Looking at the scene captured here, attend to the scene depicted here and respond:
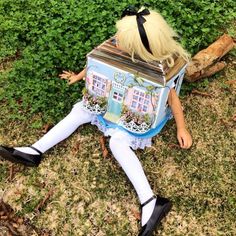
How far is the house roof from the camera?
3895 mm

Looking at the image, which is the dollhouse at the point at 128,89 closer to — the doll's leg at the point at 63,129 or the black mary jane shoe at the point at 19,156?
the doll's leg at the point at 63,129

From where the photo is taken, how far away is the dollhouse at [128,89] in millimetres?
3926

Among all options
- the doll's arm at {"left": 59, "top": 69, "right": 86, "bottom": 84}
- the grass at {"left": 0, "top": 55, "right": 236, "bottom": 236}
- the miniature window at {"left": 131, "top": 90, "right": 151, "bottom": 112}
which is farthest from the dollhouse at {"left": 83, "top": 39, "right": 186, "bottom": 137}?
the grass at {"left": 0, "top": 55, "right": 236, "bottom": 236}

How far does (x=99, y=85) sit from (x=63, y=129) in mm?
540

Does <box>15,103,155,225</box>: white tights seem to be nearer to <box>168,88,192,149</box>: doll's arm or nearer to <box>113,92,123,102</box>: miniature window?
<box>113,92,123,102</box>: miniature window

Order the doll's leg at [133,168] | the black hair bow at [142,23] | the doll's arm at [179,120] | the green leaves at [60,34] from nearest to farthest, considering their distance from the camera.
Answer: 1. the black hair bow at [142,23]
2. the doll's leg at [133,168]
3. the doll's arm at [179,120]
4. the green leaves at [60,34]

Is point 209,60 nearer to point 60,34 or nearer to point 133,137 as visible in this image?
point 133,137

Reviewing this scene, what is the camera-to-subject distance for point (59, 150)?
447 centimetres

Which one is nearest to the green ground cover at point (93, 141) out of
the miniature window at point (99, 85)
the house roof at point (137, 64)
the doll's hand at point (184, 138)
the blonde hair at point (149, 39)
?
the doll's hand at point (184, 138)

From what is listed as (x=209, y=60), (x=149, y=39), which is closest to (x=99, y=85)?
(x=149, y=39)

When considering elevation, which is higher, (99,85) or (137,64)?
(137,64)

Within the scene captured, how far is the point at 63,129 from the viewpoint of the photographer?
437 centimetres

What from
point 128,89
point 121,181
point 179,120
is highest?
point 128,89

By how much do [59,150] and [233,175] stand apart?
1621 millimetres
